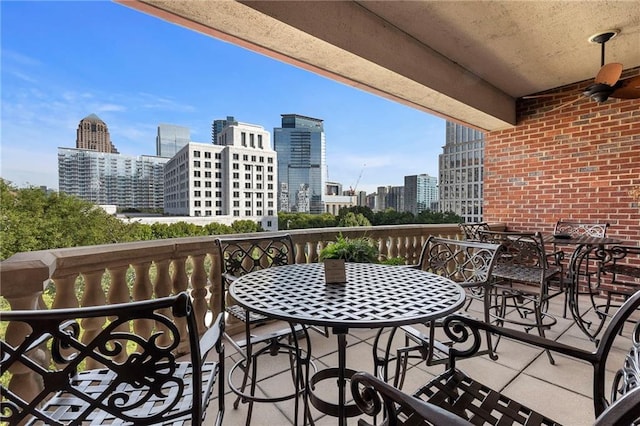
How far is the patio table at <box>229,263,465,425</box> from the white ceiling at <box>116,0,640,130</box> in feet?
4.98

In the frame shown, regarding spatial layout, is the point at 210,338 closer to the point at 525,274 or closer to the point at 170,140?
the point at 525,274

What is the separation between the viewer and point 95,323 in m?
1.70

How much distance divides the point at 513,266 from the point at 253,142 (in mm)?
30447

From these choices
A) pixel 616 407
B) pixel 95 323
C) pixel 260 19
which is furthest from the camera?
pixel 260 19

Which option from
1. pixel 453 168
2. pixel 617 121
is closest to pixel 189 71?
pixel 453 168

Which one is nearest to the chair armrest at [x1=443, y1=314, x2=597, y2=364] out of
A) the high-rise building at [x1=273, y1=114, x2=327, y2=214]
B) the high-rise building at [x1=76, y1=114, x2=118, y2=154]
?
the high-rise building at [x1=273, y1=114, x2=327, y2=214]

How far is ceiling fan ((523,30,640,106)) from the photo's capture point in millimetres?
2510

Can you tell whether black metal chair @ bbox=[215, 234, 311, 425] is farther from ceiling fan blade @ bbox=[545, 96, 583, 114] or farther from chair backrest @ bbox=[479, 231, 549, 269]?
ceiling fan blade @ bbox=[545, 96, 583, 114]

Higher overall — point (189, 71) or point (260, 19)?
point (189, 71)

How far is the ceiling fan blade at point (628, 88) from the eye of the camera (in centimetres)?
262

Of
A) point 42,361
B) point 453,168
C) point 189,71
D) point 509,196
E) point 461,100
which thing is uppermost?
point 189,71

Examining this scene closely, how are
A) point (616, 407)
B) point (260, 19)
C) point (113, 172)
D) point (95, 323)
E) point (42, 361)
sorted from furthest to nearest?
1. point (113, 172)
2. point (260, 19)
3. point (95, 323)
4. point (42, 361)
5. point (616, 407)

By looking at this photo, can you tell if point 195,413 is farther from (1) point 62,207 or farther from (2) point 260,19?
(1) point 62,207

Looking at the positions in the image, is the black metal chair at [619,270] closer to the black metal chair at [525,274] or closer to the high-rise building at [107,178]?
the black metal chair at [525,274]
